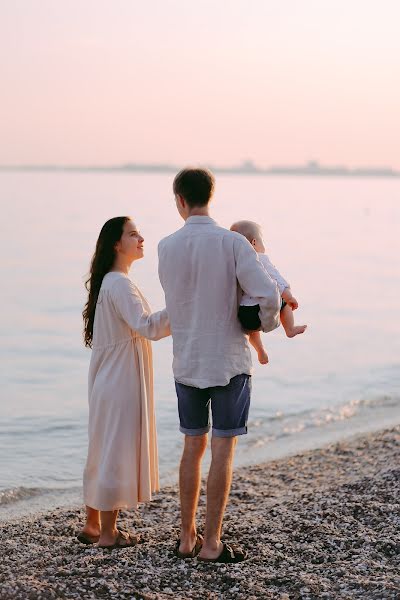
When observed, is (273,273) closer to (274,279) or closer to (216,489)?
(274,279)

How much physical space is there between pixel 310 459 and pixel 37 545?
324 centimetres

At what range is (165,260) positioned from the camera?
14.9 ft

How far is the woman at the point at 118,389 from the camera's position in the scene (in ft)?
15.7

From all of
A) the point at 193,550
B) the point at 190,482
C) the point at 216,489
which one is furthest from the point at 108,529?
the point at 216,489

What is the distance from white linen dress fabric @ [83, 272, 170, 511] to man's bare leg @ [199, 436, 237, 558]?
410 millimetres

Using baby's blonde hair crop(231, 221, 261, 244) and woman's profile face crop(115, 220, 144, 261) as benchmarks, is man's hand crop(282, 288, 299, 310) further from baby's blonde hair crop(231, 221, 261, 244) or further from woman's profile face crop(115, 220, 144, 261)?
woman's profile face crop(115, 220, 144, 261)

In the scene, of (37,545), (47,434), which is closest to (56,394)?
(47,434)

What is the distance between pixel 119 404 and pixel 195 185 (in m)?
1.19

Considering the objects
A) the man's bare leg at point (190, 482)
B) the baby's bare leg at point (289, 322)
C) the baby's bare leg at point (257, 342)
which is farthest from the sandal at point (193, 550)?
the baby's bare leg at point (289, 322)

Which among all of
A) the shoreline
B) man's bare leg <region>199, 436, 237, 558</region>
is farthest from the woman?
the shoreline

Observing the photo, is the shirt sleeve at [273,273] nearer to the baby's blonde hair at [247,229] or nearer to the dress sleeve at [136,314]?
the baby's blonde hair at [247,229]

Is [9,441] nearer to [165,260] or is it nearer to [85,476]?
[85,476]

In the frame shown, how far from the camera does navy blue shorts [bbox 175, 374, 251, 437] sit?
4.51m

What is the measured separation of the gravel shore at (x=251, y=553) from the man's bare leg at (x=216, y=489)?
112 mm
